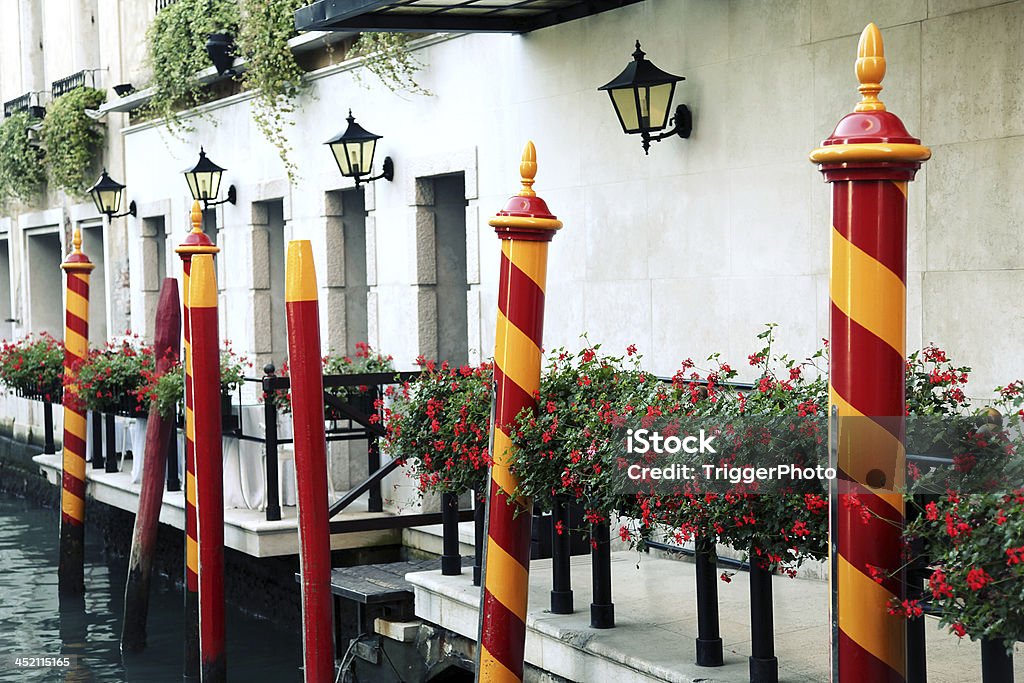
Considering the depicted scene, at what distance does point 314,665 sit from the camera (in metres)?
6.60

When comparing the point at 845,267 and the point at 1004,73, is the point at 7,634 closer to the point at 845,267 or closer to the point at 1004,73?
the point at 1004,73

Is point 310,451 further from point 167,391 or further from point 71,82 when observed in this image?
point 71,82

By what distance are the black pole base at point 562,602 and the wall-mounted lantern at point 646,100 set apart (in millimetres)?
2826

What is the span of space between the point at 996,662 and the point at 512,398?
2.13 metres

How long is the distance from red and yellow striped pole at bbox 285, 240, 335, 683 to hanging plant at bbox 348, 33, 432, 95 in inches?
157

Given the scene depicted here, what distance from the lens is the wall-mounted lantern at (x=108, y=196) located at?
631 inches

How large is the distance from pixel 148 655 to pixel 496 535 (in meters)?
5.85

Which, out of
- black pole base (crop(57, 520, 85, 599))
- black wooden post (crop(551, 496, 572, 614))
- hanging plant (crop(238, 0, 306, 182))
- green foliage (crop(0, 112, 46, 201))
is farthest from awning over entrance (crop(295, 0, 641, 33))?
green foliage (crop(0, 112, 46, 201))

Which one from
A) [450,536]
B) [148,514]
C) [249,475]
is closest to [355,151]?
[249,475]

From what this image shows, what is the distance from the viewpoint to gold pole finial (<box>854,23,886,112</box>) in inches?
120

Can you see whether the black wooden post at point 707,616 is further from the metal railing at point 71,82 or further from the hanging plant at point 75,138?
the metal railing at point 71,82

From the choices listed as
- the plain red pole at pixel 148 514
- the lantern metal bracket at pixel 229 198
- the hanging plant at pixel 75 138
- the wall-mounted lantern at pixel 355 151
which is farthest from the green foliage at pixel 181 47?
the plain red pole at pixel 148 514

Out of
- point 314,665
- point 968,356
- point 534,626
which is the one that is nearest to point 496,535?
point 534,626

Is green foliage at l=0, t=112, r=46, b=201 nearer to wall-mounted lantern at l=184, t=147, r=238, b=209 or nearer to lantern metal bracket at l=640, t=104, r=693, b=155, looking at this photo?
wall-mounted lantern at l=184, t=147, r=238, b=209
